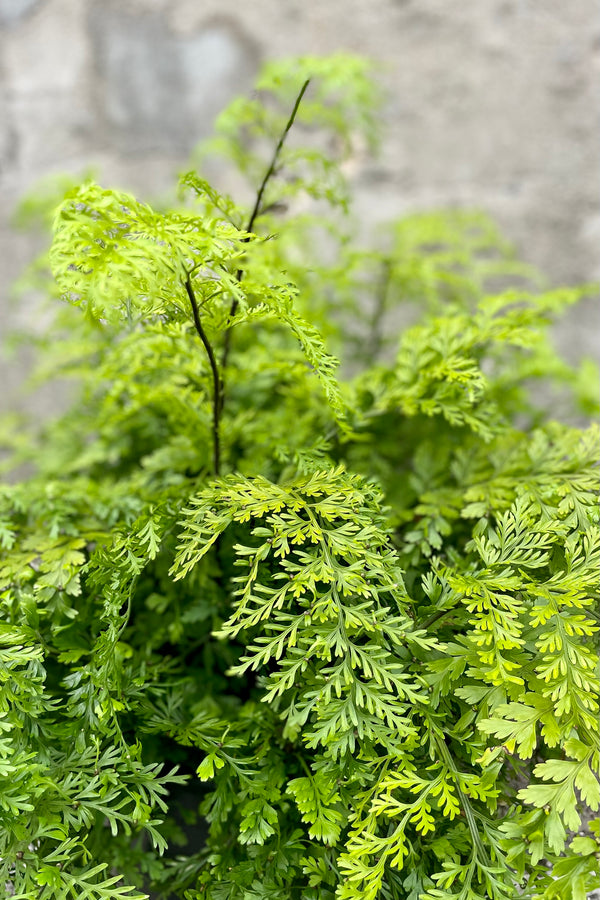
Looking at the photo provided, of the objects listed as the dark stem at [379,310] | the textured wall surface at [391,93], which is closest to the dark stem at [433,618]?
the dark stem at [379,310]

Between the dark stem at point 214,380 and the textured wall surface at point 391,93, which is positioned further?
the textured wall surface at point 391,93

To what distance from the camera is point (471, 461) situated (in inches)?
34.3

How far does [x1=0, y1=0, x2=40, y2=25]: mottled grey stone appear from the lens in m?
1.42

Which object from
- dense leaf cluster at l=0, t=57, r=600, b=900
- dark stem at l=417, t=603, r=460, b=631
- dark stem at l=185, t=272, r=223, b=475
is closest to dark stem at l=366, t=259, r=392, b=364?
dense leaf cluster at l=0, t=57, r=600, b=900

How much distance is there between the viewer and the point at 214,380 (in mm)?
704

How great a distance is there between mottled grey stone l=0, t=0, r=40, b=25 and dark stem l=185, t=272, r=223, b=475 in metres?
1.22

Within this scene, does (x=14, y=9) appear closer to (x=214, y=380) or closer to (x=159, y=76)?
→ (x=159, y=76)

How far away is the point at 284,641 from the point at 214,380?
29cm

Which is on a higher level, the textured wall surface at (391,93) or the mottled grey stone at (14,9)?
the mottled grey stone at (14,9)

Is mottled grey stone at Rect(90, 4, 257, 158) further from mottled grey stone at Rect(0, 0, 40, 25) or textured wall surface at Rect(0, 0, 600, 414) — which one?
mottled grey stone at Rect(0, 0, 40, 25)

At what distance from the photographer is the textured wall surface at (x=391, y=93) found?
4.54ft

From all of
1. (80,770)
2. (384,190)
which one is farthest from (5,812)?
(384,190)

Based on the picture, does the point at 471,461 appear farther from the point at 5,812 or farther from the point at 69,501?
the point at 5,812

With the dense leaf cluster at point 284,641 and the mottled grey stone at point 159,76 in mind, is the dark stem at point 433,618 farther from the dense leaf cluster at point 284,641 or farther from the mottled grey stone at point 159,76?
the mottled grey stone at point 159,76
